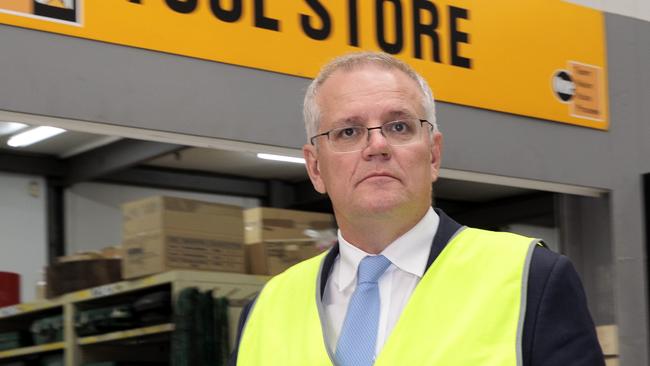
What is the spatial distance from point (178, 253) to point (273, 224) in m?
0.68

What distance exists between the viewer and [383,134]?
188cm

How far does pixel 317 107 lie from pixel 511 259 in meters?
0.46

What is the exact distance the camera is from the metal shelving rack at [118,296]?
5777mm

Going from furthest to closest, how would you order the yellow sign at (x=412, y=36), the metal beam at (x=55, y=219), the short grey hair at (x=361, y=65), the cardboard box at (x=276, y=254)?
the metal beam at (x=55, y=219), the cardboard box at (x=276, y=254), the yellow sign at (x=412, y=36), the short grey hair at (x=361, y=65)

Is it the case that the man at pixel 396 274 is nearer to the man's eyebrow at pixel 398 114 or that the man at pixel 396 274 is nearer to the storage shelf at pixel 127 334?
the man's eyebrow at pixel 398 114

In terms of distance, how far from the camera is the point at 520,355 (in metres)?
1.66

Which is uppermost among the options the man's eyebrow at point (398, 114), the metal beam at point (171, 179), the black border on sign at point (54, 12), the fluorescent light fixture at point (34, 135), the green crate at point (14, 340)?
the fluorescent light fixture at point (34, 135)

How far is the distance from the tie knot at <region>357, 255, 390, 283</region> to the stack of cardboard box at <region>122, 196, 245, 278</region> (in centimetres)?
389

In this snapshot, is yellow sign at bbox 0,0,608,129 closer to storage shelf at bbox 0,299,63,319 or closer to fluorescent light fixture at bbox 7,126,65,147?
storage shelf at bbox 0,299,63,319

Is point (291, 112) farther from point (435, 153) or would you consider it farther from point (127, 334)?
point (127, 334)

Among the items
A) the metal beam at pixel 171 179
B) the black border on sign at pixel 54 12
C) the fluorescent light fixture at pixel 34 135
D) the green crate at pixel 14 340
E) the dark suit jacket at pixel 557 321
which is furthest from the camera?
the metal beam at pixel 171 179

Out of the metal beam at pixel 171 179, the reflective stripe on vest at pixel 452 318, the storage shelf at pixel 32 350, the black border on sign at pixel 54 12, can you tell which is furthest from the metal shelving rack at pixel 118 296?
the reflective stripe on vest at pixel 452 318

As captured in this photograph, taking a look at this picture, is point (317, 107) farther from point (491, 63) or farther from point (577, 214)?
point (577, 214)

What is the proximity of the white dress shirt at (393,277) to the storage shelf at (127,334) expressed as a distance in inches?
152
